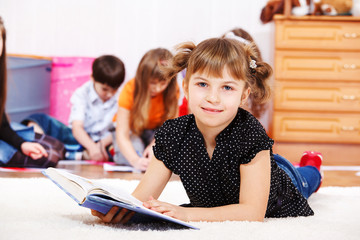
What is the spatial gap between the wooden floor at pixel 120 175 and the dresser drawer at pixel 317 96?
0.55m

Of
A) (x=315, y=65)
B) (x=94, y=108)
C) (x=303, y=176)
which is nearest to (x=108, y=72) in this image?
(x=94, y=108)

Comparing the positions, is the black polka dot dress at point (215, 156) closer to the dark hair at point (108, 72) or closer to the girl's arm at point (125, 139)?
the girl's arm at point (125, 139)

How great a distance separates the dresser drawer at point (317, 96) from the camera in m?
2.55

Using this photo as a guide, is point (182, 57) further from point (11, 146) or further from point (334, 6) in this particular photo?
point (334, 6)

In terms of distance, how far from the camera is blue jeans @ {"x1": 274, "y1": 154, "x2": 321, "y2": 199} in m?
1.27

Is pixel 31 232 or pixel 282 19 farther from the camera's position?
pixel 282 19

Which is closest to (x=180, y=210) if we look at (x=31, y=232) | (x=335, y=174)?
(x=31, y=232)

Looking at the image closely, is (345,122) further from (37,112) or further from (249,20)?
(37,112)

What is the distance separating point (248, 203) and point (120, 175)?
3.40 feet

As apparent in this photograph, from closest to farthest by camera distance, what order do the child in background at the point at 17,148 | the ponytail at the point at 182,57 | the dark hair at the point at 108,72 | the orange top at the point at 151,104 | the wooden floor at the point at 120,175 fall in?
the ponytail at the point at 182,57 < the wooden floor at the point at 120,175 < the child in background at the point at 17,148 < the orange top at the point at 151,104 < the dark hair at the point at 108,72

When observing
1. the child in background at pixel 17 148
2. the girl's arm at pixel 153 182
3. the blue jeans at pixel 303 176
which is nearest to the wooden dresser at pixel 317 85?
the blue jeans at pixel 303 176

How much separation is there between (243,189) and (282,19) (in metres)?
1.84

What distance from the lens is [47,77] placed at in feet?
9.23

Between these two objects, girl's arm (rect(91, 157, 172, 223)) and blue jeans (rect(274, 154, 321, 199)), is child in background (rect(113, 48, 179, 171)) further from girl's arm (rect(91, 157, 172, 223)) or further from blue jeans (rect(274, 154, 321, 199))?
girl's arm (rect(91, 157, 172, 223))
